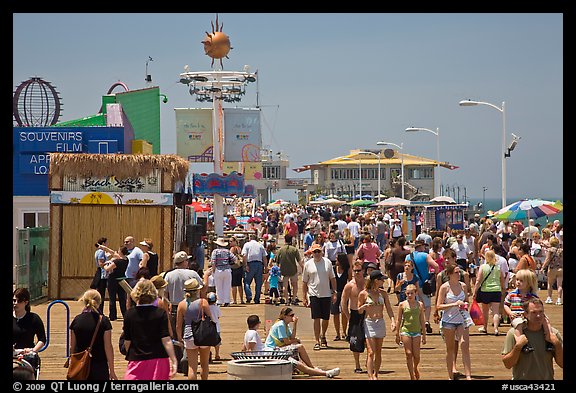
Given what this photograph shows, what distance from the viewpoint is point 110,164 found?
23531 millimetres

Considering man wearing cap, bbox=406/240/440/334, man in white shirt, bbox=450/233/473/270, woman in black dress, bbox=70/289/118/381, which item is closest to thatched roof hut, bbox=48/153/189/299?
man in white shirt, bbox=450/233/473/270

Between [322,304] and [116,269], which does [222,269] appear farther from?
[322,304]

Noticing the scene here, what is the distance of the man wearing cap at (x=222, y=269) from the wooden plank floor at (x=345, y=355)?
4.01 feet

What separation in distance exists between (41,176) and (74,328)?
19205 mm

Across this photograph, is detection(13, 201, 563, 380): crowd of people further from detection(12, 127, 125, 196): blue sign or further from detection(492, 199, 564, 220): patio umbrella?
detection(12, 127, 125, 196): blue sign

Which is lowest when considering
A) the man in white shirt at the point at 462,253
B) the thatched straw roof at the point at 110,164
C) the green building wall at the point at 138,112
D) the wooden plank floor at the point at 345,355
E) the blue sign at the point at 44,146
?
the wooden plank floor at the point at 345,355

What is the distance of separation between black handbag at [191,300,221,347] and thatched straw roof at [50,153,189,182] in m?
11.5

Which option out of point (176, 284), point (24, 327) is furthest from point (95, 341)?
point (176, 284)

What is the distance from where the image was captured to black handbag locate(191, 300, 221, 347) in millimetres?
12391

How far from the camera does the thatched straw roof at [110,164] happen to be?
76.5 feet

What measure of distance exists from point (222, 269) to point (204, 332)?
340 inches

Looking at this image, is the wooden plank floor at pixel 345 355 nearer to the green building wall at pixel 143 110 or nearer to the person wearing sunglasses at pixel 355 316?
the person wearing sunglasses at pixel 355 316

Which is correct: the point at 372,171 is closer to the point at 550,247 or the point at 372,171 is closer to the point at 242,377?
the point at 550,247

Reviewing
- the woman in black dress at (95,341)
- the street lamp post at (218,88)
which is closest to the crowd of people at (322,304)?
the woman in black dress at (95,341)
